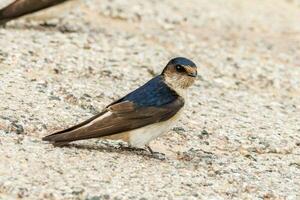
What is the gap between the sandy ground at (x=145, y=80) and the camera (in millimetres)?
5535

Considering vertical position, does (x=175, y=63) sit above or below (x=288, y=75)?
above

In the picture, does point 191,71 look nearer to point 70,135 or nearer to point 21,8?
point 70,135

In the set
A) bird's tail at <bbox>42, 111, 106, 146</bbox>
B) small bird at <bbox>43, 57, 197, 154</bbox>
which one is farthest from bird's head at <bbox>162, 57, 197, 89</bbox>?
bird's tail at <bbox>42, 111, 106, 146</bbox>

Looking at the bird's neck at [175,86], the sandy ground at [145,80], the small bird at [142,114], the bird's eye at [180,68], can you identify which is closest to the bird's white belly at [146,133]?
the small bird at [142,114]

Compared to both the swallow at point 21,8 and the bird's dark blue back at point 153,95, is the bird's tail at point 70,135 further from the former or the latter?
the swallow at point 21,8

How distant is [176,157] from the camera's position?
6.29 m

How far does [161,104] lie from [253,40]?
15.3 feet

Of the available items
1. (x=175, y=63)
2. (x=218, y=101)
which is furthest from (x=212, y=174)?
(x=218, y=101)

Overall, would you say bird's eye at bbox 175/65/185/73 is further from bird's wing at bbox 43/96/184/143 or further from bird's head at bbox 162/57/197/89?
bird's wing at bbox 43/96/184/143

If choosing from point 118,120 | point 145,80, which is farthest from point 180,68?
point 145,80

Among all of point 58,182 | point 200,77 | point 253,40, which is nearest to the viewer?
point 58,182

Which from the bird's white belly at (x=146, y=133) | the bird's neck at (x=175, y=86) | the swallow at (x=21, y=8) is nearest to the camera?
the bird's white belly at (x=146, y=133)

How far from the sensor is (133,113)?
5930 millimetres

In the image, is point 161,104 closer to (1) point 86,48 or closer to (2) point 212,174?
(2) point 212,174
